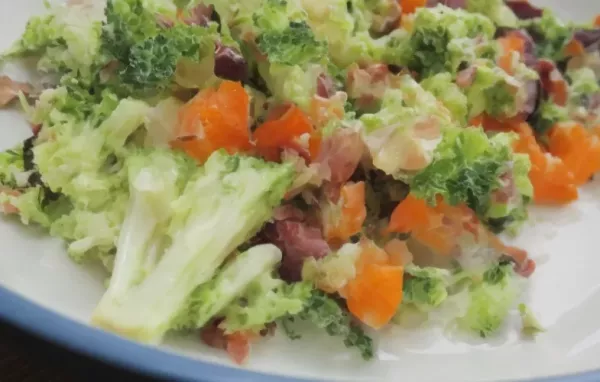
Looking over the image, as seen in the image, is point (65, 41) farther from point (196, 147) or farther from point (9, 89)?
point (196, 147)

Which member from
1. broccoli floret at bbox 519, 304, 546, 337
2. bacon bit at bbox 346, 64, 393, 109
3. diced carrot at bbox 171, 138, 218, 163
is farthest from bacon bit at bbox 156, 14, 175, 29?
broccoli floret at bbox 519, 304, 546, 337

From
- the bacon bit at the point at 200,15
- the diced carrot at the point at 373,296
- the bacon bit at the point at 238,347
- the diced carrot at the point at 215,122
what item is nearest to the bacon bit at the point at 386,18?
the bacon bit at the point at 200,15

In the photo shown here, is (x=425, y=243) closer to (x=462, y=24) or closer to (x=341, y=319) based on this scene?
(x=341, y=319)

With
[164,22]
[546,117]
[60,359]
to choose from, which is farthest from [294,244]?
[546,117]

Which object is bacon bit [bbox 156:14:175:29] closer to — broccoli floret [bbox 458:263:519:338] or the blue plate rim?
the blue plate rim

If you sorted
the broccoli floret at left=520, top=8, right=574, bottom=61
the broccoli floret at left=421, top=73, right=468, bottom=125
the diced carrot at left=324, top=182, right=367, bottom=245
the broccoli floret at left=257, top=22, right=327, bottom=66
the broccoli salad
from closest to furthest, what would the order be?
the broccoli salad
the diced carrot at left=324, top=182, right=367, bottom=245
the broccoli floret at left=257, top=22, right=327, bottom=66
the broccoli floret at left=421, top=73, right=468, bottom=125
the broccoli floret at left=520, top=8, right=574, bottom=61

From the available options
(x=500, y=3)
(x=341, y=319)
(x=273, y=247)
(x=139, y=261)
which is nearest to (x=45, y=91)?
(x=139, y=261)
